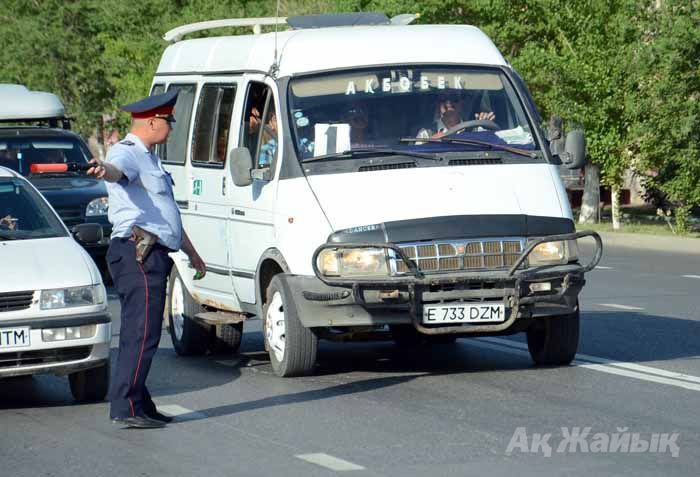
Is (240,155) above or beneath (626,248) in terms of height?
above

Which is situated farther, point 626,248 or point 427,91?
point 626,248

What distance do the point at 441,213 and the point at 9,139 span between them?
10766 mm

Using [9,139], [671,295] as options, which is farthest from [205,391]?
[9,139]

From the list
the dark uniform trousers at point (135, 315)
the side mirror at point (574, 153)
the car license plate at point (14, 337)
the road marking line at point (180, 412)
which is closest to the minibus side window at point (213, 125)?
the side mirror at point (574, 153)

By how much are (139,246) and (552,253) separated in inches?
113

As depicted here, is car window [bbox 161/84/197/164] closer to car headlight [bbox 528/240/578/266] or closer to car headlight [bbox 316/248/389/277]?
car headlight [bbox 316/248/389/277]

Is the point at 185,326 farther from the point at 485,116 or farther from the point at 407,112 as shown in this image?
the point at 485,116

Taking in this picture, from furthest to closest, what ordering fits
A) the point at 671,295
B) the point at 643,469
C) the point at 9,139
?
the point at 9,139 → the point at 671,295 → the point at 643,469

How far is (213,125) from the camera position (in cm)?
1195

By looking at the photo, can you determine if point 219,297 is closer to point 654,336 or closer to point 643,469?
point 654,336

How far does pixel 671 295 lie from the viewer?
16609 millimetres

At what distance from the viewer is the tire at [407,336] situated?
10625mm

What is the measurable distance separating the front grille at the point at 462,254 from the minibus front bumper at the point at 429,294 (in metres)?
0.06

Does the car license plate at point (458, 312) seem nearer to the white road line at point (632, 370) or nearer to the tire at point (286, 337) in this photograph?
the tire at point (286, 337)
